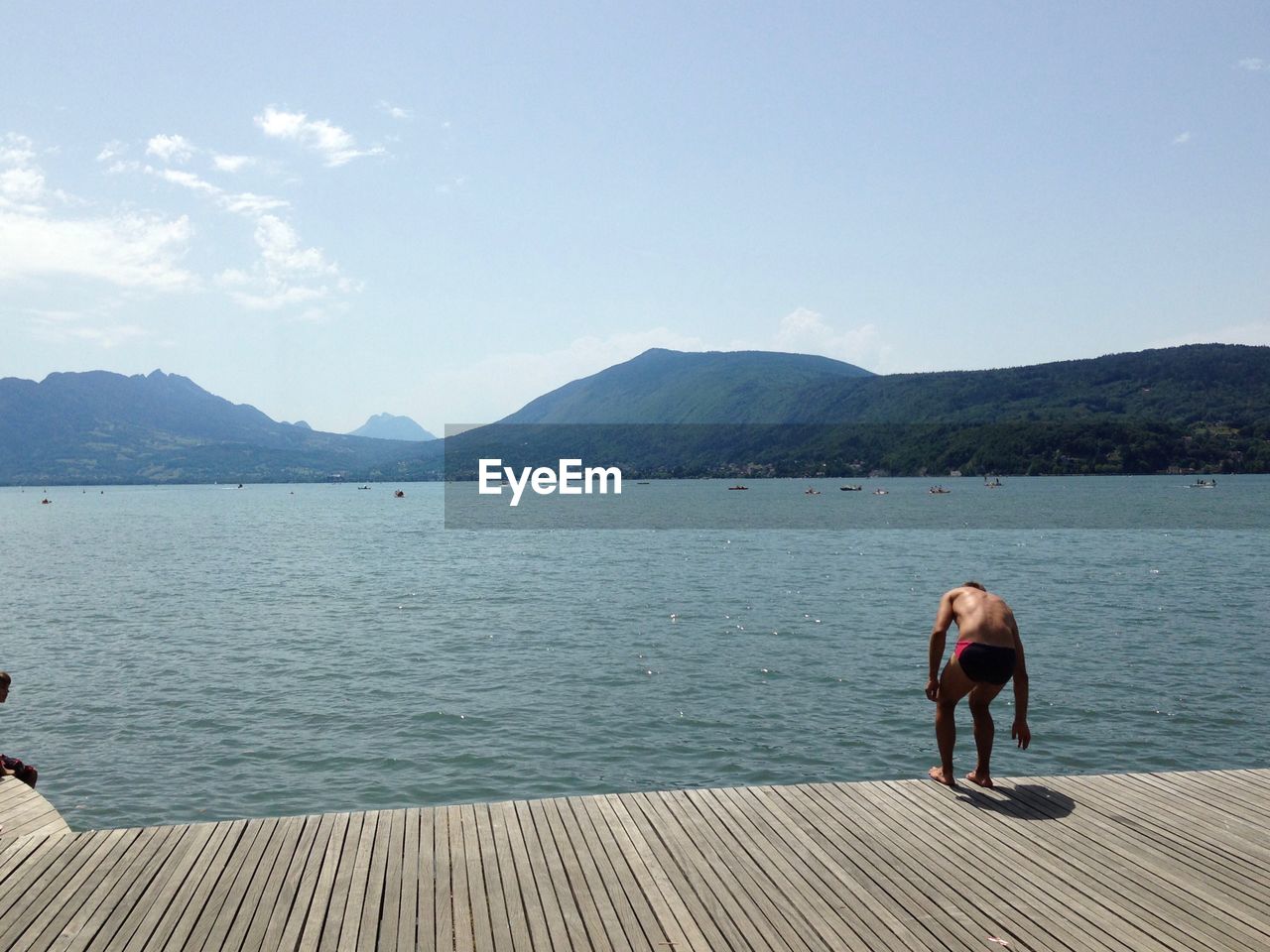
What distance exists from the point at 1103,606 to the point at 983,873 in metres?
29.8

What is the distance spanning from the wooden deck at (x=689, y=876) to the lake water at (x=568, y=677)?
5.39 metres

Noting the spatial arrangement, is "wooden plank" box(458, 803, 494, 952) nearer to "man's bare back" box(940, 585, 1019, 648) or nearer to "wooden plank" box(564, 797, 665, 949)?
"wooden plank" box(564, 797, 665, 949)

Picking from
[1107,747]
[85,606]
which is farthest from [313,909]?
[85,606]

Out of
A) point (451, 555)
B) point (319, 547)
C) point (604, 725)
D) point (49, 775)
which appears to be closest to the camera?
point (49, 775)

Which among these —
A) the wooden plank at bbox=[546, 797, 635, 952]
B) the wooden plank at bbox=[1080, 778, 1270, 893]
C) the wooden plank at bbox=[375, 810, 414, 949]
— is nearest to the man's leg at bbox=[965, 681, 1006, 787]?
the wooden plank at bbox=[1080, 778, 1270, 893]

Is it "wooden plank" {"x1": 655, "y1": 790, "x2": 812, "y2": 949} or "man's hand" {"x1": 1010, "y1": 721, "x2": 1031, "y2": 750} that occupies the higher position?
"man's hand" {"x1": 1010, "y1": 721, "x2": 1031, "y2": 750}

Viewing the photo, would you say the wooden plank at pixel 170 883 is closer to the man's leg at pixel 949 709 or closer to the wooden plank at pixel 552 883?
the wooden plank at pixel 552 883

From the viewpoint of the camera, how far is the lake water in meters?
14.1

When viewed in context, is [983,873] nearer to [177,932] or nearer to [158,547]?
[177,932]

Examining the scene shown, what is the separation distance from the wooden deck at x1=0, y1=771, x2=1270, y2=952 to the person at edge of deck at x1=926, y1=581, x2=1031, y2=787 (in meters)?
0.45

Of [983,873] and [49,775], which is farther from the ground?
[983,873]

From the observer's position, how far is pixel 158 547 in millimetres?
71562

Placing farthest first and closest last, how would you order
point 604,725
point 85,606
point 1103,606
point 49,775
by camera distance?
point 85,606
point 1103,606
point 604,725
point 49,775

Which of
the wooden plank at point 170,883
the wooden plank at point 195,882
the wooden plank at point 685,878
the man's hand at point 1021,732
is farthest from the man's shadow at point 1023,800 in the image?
the wooden plank at point 170,883
